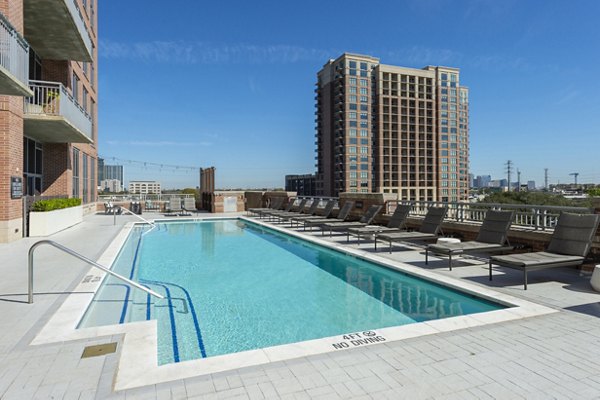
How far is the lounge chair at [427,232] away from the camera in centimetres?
863

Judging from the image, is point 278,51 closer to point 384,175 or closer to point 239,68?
point 239,68

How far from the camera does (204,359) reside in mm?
3209

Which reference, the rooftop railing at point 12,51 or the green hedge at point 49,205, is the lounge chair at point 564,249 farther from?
the green hedge at point 49,205

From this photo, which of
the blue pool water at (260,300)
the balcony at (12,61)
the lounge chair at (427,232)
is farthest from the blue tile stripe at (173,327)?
the balcony at (12,61)

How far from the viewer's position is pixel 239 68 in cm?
3181

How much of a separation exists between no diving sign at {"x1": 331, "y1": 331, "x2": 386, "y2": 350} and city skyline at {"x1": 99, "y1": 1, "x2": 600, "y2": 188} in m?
13.9

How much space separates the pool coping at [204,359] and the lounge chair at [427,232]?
3005mm

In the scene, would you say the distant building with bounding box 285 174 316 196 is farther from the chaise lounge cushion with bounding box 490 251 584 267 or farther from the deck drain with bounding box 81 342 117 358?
the deck drain with bounding box 81 342 117 358

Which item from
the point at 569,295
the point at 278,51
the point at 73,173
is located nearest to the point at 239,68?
the point at 278,51

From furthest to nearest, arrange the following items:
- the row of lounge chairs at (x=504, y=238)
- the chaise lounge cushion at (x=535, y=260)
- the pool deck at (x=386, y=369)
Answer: the row of lounge chairs at (x=504, y=238)
the chaise lounge cushion at (x=535, y=260)
the pool deck at (x=386, y=369)

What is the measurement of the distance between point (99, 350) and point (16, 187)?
31.2ft

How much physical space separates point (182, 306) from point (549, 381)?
4713 mm

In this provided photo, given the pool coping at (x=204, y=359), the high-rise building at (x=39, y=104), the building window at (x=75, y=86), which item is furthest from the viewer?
the building window at (x=75, y=86)

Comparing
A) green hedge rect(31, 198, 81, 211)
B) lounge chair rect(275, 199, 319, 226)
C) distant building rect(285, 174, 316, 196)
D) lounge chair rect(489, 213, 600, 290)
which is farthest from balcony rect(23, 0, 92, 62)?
distant building rect(285, 174, 316, 196)
